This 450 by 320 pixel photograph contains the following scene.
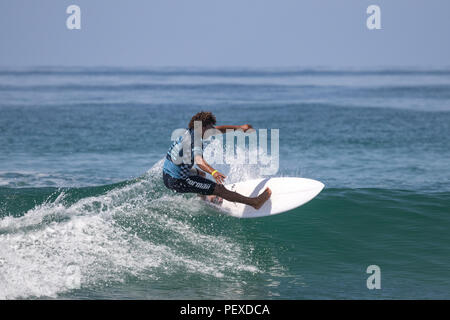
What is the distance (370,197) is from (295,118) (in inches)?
585

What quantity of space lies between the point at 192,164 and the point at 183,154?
236 mm

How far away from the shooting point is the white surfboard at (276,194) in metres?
9.85

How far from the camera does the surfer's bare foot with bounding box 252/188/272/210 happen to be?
9.66m

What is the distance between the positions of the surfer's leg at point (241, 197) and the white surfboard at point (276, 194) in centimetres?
19

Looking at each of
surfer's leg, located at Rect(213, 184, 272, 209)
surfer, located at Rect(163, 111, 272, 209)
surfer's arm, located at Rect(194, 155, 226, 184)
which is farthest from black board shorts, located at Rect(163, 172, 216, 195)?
surfer's arm, located at Rect(194, 155, 226, 184)

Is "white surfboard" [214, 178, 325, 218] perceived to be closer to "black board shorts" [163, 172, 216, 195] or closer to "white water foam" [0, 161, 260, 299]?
"white water foam" [0, 161, 260, 299]

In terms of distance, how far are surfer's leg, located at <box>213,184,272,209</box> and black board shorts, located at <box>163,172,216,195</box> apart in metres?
0.12

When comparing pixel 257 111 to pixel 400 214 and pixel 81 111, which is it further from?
pixel 400 214

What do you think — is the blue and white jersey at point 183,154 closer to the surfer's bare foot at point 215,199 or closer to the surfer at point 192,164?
the surfer at point 192,164

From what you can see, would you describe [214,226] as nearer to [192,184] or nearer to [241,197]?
[241,197]

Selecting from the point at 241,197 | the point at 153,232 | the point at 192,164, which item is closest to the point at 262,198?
the point at 241,197

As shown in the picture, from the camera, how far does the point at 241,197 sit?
9.36 m

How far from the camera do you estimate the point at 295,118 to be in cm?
2709

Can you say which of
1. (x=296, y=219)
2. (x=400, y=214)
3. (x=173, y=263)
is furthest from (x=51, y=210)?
(x=400, y=214)
